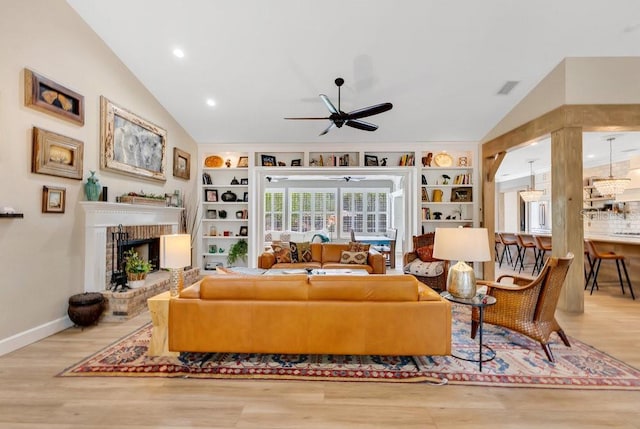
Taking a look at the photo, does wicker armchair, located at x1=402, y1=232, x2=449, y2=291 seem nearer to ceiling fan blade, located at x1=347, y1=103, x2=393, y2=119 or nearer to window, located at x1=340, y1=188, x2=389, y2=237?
ceiling fan blade, located at x1=347, y1=103, x2=393, y2=119

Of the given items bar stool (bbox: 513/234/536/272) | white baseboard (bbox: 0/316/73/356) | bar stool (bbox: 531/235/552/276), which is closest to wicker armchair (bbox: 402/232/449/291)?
bar stool (bbox: 531/235/552/276)

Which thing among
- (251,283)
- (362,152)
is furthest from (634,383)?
(362,152)

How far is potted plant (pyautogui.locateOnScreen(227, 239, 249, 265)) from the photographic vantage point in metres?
6.68

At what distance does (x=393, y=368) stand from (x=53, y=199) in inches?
151

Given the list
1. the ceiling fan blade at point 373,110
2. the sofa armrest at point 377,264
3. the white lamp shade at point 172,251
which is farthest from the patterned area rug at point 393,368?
the ceiling fan blade at point 373,110

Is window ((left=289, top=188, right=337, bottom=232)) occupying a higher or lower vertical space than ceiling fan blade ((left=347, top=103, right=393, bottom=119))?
lower

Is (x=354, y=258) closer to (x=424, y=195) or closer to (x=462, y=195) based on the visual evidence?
(x=424, y=195)

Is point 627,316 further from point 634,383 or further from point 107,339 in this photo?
point 107,339

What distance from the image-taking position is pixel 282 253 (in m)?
5.73

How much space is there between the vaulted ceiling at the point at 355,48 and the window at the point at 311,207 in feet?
15.0

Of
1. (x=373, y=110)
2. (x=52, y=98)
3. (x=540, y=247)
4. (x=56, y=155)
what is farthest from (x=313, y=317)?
(x=540, y=247)

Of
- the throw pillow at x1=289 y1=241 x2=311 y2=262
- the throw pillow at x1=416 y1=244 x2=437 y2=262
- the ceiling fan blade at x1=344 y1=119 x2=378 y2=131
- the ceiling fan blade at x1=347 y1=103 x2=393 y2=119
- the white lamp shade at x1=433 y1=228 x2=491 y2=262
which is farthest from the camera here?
the throw pillow at x1=289 y1=241 x2=311 y2=262

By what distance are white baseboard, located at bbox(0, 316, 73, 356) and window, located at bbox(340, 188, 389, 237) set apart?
297 inches

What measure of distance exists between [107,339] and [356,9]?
4412 millimetres
